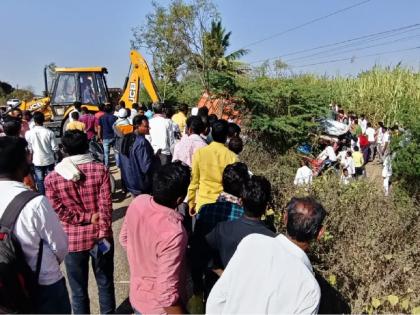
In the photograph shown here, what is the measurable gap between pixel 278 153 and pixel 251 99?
4.20ft

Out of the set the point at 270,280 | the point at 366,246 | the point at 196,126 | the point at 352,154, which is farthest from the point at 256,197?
the point at 352,154

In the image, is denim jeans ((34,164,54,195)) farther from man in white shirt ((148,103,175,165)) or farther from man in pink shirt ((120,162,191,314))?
man in pink shirt ((120,162,191,314))

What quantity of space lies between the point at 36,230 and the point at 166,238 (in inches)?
28.4

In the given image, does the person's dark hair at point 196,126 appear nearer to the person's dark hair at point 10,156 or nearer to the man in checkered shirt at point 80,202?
the man in checkered shirt at point 80,202

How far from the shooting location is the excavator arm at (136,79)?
12.9m

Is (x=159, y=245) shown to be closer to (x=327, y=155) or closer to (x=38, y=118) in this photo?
(x=38, y=118)

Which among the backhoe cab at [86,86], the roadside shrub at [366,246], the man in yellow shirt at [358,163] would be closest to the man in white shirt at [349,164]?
the man in yellow shirt at [358,163]

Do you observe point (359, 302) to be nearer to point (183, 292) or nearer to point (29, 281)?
point (183, 292)

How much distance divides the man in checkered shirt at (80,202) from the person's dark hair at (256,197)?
1239 mm

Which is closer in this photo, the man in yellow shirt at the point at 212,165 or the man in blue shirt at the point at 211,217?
the man in blue shirt at the point at 211,217

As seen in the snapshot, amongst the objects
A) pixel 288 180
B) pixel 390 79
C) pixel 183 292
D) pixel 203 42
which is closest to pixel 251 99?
pixel 288 180

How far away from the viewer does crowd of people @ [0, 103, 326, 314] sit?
1603mm

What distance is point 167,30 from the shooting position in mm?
29703

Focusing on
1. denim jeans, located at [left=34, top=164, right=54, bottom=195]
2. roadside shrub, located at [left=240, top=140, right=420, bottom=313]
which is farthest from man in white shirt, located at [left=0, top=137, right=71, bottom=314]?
denim jeans, located at [left=34, top=164, right=54, bottom=195]
